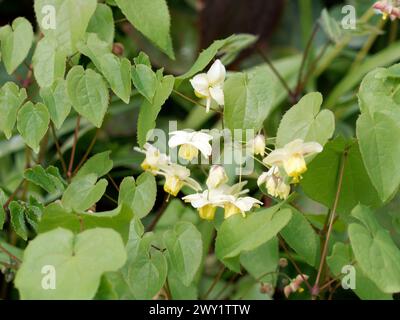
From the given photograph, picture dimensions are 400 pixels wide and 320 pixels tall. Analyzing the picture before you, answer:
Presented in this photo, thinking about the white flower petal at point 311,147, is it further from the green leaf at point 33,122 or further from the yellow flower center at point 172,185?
the green leaf at point 33,122

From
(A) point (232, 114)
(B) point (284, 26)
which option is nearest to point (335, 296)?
(A) point (232, 114)

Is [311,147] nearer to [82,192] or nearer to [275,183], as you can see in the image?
[275,183]

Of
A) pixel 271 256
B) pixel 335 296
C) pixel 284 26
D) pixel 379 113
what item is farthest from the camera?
pixel 284 26

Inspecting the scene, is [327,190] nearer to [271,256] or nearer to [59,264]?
[271,256]

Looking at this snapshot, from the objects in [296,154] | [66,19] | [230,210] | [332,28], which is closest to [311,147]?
[296,154]

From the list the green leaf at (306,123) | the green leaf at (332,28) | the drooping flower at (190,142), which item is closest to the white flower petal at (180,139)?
the drooping flower at (190,142)

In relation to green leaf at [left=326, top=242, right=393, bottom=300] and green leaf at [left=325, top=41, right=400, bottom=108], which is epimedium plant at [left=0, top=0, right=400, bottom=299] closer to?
green leaf at [left=326, top=242, right=393, bottom=300]
